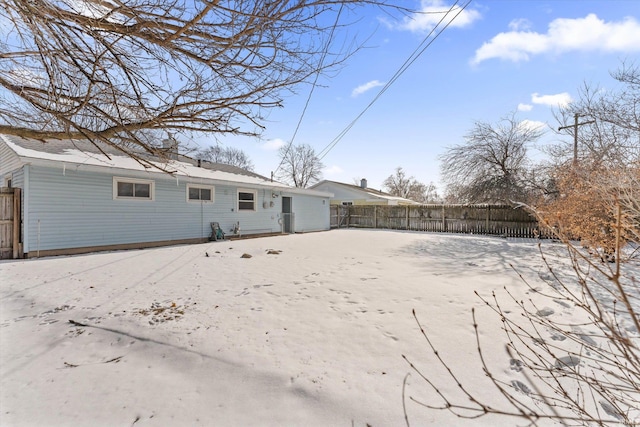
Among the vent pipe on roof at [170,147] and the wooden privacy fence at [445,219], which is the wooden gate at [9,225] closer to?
the vent pipe on roof at [170,147]

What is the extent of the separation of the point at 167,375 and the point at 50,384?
80cm

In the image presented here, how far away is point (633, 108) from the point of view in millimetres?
9266

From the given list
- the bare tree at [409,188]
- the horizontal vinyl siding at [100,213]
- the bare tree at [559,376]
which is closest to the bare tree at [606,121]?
the bare tree at [559,376]

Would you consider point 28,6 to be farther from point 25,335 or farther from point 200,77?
point 25,335

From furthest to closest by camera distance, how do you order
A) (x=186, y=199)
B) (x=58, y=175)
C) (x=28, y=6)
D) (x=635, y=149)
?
(x=186, y=199) < (x=635, y=149) < (x=58, y=175) < (x=28, y=6)

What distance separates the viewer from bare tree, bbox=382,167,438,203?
40.8 metres

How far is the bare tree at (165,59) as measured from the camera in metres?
2.16

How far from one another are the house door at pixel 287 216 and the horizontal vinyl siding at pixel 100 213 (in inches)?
162

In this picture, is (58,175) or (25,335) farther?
(58,175)

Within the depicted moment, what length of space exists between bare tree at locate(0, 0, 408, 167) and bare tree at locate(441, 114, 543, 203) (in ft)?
44.7

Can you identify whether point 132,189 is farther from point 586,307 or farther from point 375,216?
point 375,216

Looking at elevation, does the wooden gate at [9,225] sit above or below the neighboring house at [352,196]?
below

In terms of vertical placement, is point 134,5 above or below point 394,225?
above

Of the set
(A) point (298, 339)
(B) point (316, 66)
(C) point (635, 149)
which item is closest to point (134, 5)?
(B) point (316, 66)
